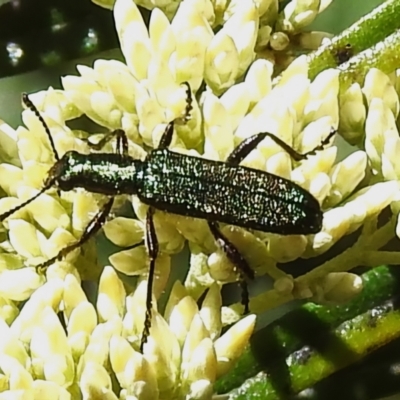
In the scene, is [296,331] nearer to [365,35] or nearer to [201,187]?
[201,187]

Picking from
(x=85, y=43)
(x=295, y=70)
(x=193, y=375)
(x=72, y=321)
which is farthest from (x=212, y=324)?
(x=85, y=43)

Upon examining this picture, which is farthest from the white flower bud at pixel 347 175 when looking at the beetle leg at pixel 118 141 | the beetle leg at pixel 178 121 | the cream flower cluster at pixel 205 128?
the beetle leg at pixel 118 141

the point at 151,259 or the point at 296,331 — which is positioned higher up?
the point at 151,259

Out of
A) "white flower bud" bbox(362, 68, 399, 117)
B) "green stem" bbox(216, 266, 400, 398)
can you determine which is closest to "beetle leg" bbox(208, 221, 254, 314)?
"green stem" bbox(216, 266, 400, 398)

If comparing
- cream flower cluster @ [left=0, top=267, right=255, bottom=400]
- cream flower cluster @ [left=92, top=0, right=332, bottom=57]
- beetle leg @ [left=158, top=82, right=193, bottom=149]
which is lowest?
cream flower cluster @ [left=0, top=267, right=255, bottom=400]

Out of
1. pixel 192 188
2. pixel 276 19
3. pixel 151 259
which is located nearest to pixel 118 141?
pixel 192 188

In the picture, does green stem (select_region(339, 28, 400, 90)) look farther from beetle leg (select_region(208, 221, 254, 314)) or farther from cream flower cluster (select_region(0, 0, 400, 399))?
beetle leg (select_region(208, 221, 254, 314))
